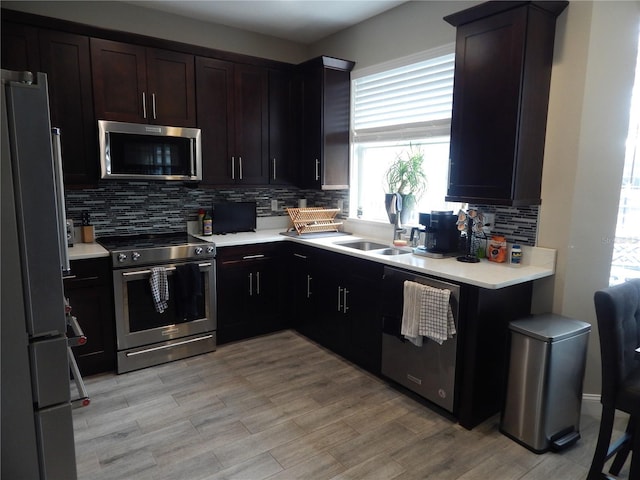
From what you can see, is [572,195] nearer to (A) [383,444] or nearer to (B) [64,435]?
(A) [383,444]

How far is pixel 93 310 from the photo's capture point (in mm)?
2961

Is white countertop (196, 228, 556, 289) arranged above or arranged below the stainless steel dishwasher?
above

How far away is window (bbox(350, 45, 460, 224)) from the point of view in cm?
317

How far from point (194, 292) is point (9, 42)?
6.88ft

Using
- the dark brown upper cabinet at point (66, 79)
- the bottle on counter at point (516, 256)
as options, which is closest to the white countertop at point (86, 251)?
the dark brown upper cabinet at point (66, 79)

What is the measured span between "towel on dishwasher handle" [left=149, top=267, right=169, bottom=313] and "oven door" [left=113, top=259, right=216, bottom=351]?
0.04 metres

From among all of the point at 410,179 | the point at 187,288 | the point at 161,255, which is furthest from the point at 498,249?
the point at 161,255

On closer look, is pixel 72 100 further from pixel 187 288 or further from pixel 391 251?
pixel 391 251

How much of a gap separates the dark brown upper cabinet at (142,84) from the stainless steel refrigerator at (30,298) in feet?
6.58

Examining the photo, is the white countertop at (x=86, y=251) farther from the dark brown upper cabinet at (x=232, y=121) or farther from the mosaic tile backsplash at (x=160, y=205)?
the dark brown upper cabinet at (x=232, y=121)

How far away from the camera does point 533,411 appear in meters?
2.22

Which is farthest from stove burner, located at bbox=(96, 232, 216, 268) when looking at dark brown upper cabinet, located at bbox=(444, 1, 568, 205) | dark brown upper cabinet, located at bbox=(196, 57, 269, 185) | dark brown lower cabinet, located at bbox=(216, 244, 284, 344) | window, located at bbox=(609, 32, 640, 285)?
window, located at bbox=(609, 32, 640, 285)

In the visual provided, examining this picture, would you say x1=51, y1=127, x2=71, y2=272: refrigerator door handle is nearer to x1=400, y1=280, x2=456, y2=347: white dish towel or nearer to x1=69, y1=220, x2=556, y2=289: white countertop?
x1=69, y1=220, x2=556, y2=289: white countertop

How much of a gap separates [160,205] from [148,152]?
0.61 m
